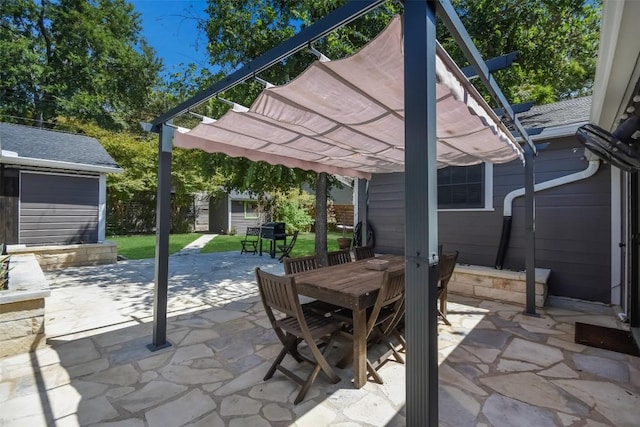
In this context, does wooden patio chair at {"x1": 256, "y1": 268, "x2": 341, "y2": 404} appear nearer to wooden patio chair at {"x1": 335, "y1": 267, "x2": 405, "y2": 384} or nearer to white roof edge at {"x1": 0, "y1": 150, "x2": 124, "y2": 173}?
wooden patio chair at {"x1": 335, "y1": 267, "x2": 405, "y2": 384}

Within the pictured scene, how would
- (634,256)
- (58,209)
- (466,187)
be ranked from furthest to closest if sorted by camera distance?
1. (58,209)
2. (466,187)
3. (634,256)

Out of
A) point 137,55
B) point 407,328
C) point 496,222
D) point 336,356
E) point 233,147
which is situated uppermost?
point 137,55

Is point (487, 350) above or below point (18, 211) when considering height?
below

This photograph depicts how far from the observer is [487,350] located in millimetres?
3283

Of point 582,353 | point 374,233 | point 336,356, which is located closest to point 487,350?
point 582,353

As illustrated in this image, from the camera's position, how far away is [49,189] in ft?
25.8

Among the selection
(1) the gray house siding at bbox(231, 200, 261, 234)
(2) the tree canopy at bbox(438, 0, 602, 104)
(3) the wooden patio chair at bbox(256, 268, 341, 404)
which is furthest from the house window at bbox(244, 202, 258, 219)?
(3) the wooden patio chair at bbox(256, 268, 341, 404)

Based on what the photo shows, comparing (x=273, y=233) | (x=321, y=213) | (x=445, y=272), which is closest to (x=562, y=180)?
(x=445, y=272)

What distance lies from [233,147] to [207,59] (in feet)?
13.4

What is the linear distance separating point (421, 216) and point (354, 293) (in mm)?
1414

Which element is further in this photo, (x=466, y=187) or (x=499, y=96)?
(x=466, y=187)

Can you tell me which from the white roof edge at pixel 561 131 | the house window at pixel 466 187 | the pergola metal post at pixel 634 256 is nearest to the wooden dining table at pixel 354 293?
the pergola metal post at pixel 634 256

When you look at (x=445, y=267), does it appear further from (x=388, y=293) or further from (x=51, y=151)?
(x=51, y=151)

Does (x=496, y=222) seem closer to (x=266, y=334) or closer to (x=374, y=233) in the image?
(x=374, y=233)
